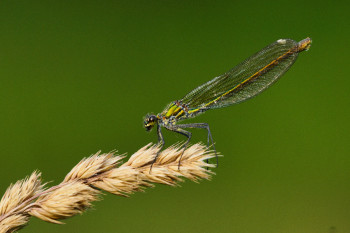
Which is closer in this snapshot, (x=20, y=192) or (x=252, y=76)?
(x=20, y=192)

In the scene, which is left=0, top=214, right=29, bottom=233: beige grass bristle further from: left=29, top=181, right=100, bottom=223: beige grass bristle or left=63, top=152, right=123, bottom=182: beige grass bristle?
left=63, top=152, right=123, bottom=182: beige grass bristle

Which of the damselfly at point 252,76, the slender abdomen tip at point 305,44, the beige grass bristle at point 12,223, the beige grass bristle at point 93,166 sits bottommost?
the beige grass bristle at point 12,223

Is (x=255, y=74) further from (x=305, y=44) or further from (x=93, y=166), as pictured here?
(x=93, y=166)

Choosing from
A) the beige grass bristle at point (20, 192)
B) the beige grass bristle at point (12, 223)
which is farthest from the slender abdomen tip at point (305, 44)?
the beige grass bristle at point (12, 223)

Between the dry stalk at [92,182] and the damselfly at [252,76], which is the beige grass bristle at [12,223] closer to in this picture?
the dry stalk at [92,182]

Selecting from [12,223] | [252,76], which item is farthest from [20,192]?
[252,76]
